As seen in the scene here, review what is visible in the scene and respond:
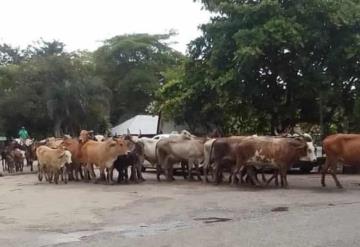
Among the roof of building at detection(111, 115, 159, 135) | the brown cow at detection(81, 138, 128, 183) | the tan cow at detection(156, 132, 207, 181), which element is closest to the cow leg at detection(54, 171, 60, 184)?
the brown cow at detection(81, 138, 128, 183)

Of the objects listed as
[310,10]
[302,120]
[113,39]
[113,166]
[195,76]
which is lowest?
[113,166]

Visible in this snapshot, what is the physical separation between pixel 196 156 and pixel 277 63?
6.23m

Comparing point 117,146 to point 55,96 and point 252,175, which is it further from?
point 55,96

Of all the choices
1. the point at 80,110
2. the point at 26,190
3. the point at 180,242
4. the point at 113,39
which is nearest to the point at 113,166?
the point at 26,190

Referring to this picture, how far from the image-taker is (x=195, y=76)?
89.6 ft

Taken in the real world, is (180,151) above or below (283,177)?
above

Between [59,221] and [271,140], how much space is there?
8.95 metres

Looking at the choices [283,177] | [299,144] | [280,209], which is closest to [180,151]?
[283,177]

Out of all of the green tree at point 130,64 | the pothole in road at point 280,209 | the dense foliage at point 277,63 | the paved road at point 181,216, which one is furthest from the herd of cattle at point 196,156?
the green tree at point 130,64

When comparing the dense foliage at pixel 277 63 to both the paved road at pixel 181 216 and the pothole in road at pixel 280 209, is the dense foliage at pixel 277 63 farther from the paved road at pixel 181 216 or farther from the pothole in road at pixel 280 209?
the pothole in road at pixel 280 209

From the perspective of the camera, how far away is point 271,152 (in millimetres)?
19781

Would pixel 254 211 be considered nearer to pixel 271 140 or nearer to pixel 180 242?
pixel 180 242

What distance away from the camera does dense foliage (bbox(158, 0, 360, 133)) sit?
79.8 ft

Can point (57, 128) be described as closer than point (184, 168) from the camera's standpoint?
No
